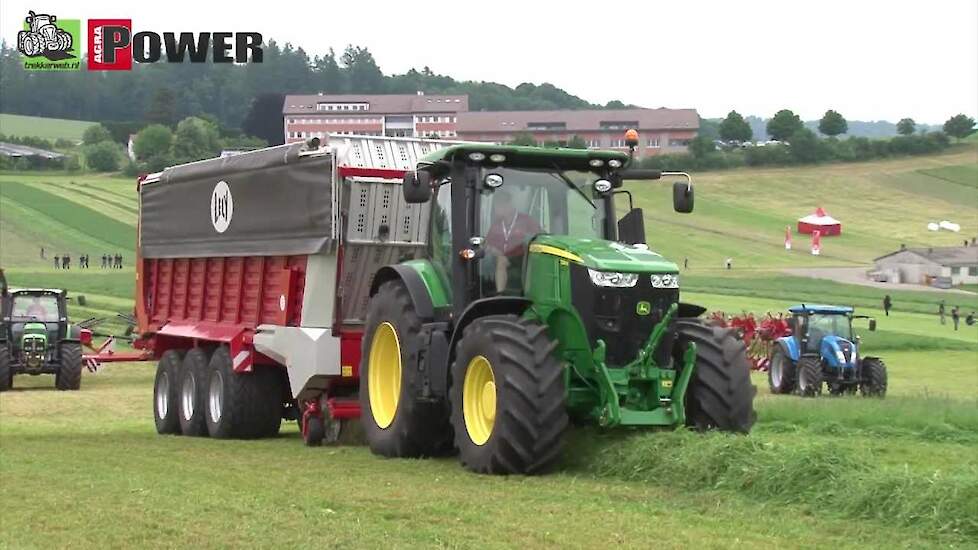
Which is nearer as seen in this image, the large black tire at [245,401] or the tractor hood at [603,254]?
the tractor hood at [603,254]

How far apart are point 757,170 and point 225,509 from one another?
105m

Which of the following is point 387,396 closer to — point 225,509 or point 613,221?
point 613,221

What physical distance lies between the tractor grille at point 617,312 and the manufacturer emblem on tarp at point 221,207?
705 cm

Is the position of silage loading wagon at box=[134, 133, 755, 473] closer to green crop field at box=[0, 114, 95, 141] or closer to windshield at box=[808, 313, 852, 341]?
windshield at box=[808, 313, 852, 341]

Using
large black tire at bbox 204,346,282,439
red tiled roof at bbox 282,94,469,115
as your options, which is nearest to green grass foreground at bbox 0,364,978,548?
large black tire at bbox 204,346,282,439

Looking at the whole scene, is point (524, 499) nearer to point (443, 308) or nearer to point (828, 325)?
point (443, 308)

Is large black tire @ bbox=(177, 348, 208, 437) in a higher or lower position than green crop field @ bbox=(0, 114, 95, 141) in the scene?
lower

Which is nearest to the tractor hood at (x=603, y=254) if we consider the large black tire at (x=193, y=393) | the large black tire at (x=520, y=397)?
the large black tire at (x=520, y=397)

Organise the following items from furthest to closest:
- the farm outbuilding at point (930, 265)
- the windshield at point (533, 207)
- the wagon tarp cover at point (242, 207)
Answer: the farm outbuilding at point (930, 265)
the wagon tarp cover at point (242, 207)
the windshield at point (533, 207)

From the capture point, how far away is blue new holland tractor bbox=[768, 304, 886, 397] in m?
28.9

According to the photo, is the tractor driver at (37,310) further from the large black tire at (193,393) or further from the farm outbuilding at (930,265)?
the farm outbuilding at (930,265)

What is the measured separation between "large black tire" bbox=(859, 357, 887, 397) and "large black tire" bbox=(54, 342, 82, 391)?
51.0 ft

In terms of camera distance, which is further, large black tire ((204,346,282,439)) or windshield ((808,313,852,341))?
windshield ((808,313,852,341))

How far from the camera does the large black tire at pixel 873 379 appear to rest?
28.2 meters
